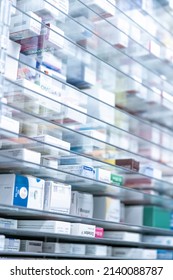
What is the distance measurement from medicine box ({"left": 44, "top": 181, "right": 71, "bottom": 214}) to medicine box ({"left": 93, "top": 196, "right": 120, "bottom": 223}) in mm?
250

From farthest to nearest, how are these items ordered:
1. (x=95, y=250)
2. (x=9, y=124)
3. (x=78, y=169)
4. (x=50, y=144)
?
(x=95, y=250)
(x=78, y=169)
(x=50, y=144)
(x=9, y=124)

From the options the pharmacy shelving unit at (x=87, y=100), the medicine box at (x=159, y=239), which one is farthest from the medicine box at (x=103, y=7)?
the medicine box at (x=159, y=239)

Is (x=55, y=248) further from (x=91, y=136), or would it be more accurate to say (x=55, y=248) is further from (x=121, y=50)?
(x=121, y=50)

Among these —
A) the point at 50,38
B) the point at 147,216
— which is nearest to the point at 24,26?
the point at 50,38

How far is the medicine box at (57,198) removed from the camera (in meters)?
1.24

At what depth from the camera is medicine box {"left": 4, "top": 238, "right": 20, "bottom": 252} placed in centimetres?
117

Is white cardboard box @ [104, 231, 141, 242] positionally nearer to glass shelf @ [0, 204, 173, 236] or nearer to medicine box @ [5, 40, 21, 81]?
glass shelf @ [0, 204, 173, 236]

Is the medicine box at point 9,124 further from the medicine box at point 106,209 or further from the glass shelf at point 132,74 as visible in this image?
the medicine box at point 106,209

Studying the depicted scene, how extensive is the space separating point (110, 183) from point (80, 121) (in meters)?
0.21

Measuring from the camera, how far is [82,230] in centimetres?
131

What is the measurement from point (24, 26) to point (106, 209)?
2.05 feet

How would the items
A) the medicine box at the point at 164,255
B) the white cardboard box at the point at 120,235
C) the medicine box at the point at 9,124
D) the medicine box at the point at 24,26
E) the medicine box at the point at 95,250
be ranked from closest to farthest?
the medicine box at the point at 9,124 < the medicine box at the point at 24,26 < the medicine box at the point at 95,250 < the white cardboard box at the point at 120,235 < the medicine box at the point at 164,255

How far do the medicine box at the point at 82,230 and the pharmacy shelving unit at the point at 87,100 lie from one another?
20 millimetres

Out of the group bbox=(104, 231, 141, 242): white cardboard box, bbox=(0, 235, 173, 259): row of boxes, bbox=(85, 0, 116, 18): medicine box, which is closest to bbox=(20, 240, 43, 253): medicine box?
bbox=(0, 235, 173, 259): row of boxes
